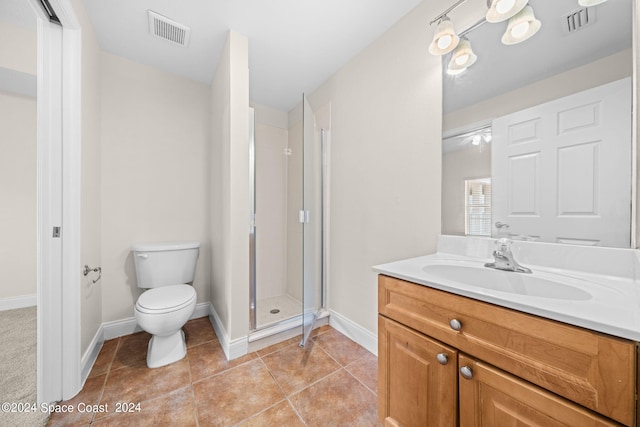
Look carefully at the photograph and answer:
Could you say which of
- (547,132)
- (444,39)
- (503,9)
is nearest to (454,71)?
(444,39)

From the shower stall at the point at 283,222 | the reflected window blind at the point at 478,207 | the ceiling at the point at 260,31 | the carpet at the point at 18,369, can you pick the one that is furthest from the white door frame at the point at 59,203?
the reflected window blind at the point at 478,207

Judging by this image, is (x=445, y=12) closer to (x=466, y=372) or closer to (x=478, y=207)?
(x=478, y=207)

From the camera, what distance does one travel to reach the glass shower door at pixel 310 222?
68.3 inches

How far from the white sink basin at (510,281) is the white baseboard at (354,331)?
902 millimetres

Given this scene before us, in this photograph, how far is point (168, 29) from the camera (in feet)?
5.27

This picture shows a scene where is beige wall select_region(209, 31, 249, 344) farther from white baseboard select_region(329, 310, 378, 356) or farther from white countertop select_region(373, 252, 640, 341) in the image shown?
white countertop select_region(373, 252, 640, 341)

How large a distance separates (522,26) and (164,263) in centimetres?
270

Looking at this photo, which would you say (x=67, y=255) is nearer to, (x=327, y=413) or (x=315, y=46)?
(x=327, y=413)

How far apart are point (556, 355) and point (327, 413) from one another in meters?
1.08

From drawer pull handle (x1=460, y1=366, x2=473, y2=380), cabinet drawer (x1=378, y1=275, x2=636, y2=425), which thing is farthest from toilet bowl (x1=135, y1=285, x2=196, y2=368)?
drawer pull handle (x1=460, y1=366, x2=473, y2=380)

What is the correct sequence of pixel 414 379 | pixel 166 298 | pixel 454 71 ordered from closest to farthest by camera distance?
1. pixel 414 379
2. pixel 454 71
3. pixel 166 298

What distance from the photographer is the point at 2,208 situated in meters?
1.59

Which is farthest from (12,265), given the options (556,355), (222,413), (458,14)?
(458,14)

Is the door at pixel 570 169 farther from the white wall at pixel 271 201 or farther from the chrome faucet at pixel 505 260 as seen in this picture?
the white wall at pixel 271 201
